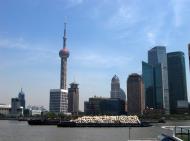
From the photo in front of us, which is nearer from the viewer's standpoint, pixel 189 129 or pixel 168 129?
pixel 168 129

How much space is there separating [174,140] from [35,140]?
6321cm

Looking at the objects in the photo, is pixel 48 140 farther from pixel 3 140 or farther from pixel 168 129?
pixel 168 129

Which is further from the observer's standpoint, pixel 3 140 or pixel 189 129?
pixel 3 140

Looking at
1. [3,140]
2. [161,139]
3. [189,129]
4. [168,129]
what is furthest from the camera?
[3,140]

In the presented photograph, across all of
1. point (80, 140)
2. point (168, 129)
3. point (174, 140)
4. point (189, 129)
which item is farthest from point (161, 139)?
point (80, 140)

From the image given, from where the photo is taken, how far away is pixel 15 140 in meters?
84.2

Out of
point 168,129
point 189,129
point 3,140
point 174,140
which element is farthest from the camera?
point 3,140

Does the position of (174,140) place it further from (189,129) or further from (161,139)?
(189,129)

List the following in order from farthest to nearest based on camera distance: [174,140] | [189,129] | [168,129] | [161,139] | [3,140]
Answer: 1. [3,140]
2. [189,129]
3. [168,129]
4. [161,139]
5. [174,140]

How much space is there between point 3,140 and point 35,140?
23.8ft

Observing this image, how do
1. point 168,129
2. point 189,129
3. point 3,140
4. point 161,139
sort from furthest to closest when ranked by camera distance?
1. point 3,140
2. point 189,129
3. point 168,129
4. point 161,139

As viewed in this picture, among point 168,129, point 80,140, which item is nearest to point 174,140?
point 168,129

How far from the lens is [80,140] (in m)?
85.4

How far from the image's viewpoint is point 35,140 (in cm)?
8425
